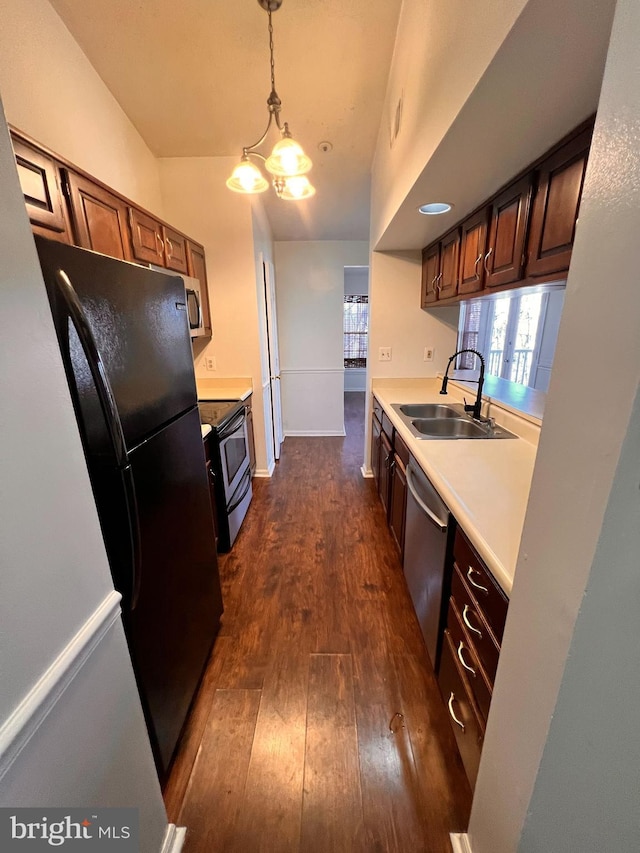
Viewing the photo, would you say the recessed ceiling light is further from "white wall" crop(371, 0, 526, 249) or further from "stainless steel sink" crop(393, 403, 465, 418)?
"stainless steel sink" crop(393, 403, 465, 418)

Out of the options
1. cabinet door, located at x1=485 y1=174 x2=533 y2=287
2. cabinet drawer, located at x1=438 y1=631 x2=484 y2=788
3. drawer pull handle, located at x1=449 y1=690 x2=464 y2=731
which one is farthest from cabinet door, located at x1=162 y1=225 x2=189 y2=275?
drawer pull handle, located at x1=449 y1=690 x2=464 y2=731

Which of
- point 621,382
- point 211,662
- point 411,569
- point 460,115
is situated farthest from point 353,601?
point 460,115

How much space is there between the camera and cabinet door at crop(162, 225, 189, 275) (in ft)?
7.46

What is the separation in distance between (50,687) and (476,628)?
1.02 meters

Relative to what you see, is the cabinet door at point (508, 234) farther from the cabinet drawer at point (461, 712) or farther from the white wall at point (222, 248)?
the white wall at point (222, 248)

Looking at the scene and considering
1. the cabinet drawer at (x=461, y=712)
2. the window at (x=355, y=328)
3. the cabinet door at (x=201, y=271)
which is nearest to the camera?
the cabinet drawer at (x=461, y=712)

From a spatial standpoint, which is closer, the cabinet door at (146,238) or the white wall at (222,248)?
the cabinet door at (146,238)

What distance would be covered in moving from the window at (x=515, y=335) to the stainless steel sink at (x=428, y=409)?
3.07 feet

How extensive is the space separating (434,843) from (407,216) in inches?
104

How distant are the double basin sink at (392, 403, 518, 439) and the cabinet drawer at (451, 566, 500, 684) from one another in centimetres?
82

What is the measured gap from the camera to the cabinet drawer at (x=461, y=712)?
986mm

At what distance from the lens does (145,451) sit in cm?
102

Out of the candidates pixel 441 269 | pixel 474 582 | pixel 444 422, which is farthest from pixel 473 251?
pixel 474 582

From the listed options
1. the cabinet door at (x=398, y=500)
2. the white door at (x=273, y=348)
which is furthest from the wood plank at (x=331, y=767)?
the white door at (x=273, y=348)
